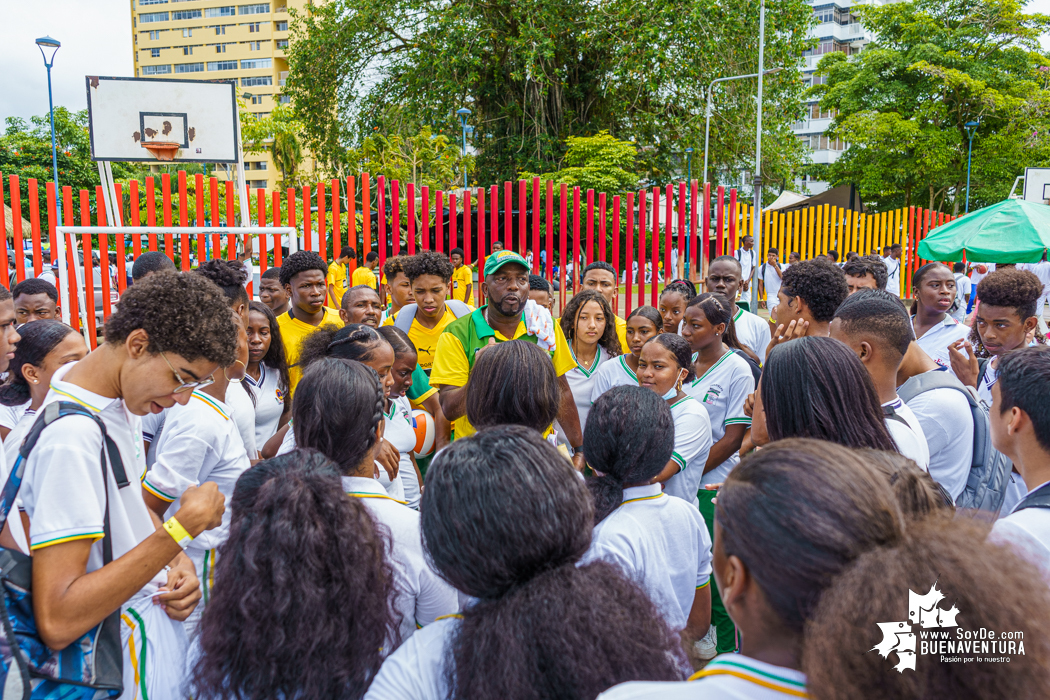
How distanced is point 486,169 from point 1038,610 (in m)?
22.9

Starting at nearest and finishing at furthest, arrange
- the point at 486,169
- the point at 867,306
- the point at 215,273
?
the point at 867,306, the point at 215,273, the point at 486,169

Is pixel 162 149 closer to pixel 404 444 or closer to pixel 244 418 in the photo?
pixel 244 418

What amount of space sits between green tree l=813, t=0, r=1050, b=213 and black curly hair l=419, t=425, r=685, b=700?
1162 inches

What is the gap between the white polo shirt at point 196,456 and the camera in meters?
2.36

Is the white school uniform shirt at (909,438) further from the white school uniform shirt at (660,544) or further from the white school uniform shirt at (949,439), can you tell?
the white school uniform shirt at (660,544)

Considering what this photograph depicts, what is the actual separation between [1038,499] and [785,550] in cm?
128

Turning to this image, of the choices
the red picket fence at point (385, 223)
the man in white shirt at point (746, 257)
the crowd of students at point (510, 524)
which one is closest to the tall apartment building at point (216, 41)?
the red picket fence at point (385, 223)

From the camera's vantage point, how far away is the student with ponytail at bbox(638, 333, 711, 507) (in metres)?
3.16

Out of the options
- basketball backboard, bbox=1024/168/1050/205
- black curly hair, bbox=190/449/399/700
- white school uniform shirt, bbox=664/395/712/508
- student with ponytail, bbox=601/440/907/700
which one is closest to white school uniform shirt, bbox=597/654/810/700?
student with ponytail, bbox=601/440/907/700

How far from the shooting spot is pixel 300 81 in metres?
24.1

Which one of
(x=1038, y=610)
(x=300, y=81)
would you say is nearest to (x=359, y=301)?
(x=1038, y=610)

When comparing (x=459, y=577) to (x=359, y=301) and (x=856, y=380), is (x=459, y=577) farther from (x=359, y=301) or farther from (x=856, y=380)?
(x=359, y=301)

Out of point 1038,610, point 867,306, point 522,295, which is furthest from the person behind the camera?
point 522,295

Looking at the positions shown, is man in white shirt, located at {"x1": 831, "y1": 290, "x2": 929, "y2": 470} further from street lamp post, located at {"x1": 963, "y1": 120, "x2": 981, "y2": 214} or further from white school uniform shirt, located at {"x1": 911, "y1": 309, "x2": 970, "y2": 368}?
street lamp post, located at {"x1": 963, "y1": 120, "x2": 981, "y2": 214}
